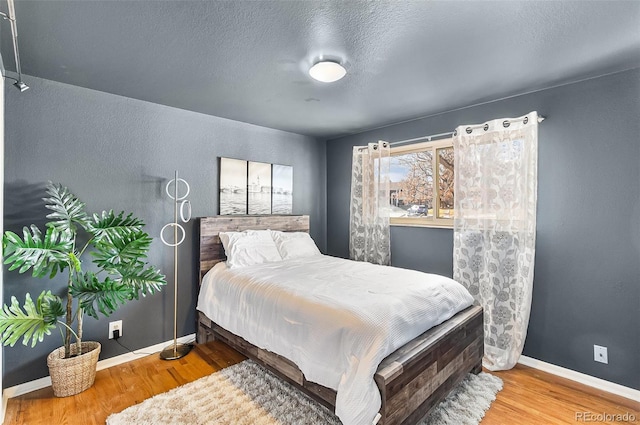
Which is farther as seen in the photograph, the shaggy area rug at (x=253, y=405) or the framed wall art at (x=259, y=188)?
the framed wall art at (x=259, y=188)

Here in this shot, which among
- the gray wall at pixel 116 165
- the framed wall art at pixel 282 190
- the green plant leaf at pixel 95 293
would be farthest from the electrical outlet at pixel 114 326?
the framed wall art at pixel 282 190

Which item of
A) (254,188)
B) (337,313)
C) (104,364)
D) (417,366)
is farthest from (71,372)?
(417,366)

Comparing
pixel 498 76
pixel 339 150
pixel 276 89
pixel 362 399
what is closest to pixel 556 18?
pixel 498 76

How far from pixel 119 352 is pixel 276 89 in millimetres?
2704

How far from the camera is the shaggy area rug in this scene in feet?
6.21

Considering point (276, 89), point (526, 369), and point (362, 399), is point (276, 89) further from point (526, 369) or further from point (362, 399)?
point (526, 369)

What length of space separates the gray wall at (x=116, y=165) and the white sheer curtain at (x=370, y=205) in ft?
4.07

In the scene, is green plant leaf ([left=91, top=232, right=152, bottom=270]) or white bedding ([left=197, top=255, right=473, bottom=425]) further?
green plant leaf ([left=91, top=232, right=152, bottom=270])

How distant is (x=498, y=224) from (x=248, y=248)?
2.40 metres

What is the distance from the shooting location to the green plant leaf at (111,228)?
2244 millimetres

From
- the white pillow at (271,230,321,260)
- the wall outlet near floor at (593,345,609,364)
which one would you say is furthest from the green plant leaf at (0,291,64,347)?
the wall outlet near floor at (593,345,609,364)

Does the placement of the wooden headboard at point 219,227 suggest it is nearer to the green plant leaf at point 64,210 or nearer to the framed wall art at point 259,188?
the framed wall art at point 259,188

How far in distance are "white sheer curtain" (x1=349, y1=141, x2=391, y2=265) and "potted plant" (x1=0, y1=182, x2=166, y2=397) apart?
2285mm

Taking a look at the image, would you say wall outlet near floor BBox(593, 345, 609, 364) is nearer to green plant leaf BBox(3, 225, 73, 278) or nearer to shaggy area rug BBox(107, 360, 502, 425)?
shaggy area rug BBox(107, 360, 502, 425)
